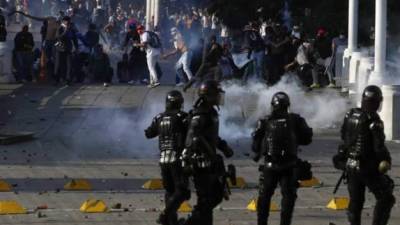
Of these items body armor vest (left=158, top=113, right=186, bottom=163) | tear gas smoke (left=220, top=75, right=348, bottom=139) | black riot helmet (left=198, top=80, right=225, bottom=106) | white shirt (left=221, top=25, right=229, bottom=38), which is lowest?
tear gas smoke (left=220, top=75, right=348, bottom=139)

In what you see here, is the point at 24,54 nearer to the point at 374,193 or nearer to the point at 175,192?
the point at 175,192

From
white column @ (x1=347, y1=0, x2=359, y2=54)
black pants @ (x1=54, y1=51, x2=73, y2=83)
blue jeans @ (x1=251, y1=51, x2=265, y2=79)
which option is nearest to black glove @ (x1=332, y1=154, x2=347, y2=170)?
blue jeans @ (x1=251, y1=51, x2=265, y2=79)

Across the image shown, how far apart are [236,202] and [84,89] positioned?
13345 millimetres

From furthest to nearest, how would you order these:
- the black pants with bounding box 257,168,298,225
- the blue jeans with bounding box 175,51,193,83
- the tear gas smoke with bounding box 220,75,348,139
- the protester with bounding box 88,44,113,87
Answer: the protester with bounding box 88,44,113,87 < the blue jeans with bounding box 175,51,193,83 < the tear gas smoke with bounding box 220,75,348,139 < the black pants with bounding box 257,168,298,225

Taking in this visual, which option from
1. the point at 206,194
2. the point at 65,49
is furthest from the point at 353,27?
the point at 206,194

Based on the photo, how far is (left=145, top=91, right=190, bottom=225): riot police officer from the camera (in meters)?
12.1

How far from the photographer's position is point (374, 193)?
11.9 m

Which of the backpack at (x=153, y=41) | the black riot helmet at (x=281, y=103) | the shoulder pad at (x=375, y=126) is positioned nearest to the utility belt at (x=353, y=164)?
the shoulder pad at (x=375, y=126)

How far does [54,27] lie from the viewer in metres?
28.8

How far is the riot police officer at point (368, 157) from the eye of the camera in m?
11.9

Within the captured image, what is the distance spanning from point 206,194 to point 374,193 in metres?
1.62

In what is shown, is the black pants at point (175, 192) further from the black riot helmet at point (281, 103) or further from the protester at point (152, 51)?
the protester at point (152, 51)

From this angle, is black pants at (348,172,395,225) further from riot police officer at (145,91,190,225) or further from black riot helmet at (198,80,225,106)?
riot police officer at (145,91,190,225)

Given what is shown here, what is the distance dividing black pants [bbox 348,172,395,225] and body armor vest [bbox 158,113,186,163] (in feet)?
5.48
